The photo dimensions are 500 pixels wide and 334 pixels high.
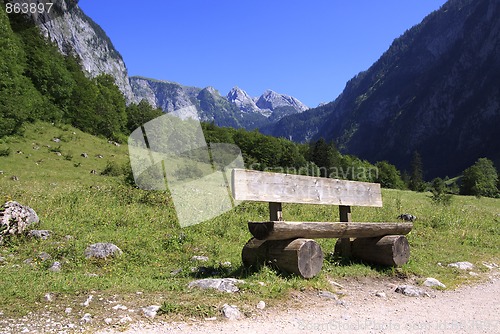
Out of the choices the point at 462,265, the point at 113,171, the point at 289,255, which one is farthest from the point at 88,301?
the point at 113,171

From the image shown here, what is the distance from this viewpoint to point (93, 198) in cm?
1828

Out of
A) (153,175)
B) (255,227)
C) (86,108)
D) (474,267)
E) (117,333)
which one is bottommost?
(474,267)

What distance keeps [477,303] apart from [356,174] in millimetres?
107296

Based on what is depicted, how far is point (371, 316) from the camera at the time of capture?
20.3 feet

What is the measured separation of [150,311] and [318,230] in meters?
4.20

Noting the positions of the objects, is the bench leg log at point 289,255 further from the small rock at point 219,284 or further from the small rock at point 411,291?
the small rock at point 411,291

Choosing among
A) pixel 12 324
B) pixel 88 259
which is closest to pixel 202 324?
pixel 12 324

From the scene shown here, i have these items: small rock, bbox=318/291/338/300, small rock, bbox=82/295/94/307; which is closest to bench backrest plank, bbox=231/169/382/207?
small rock, bbox=318/291/338/300

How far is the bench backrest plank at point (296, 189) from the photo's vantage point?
729cm

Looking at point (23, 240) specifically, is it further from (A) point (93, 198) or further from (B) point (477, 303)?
(B) point (477, 303)

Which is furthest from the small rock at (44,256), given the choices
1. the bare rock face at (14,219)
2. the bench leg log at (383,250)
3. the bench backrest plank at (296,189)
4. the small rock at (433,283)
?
the small rock at (433,283)

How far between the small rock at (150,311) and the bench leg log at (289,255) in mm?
2980

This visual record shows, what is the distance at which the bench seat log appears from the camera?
7.29 metres

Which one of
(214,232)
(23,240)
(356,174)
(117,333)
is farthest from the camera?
(356,174)
